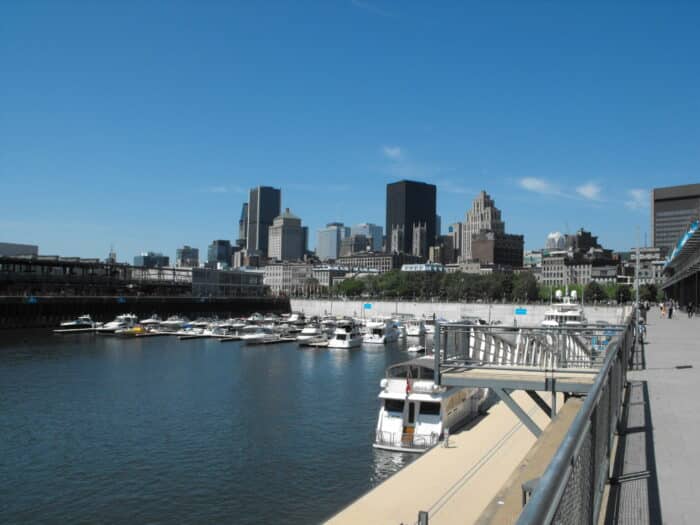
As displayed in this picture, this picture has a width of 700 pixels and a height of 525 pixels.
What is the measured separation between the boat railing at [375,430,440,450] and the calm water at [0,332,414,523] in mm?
1047

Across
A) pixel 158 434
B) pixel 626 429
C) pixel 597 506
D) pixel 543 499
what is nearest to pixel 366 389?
pixel 158 434

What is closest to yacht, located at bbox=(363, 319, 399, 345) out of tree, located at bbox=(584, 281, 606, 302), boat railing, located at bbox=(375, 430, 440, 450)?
boat railing, located at bbox=(375, 430, 440, 450)

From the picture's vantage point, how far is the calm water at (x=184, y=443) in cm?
2539

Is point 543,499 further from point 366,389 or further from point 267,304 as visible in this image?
point 267,304

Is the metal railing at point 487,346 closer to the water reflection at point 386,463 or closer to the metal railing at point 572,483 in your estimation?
the metal railing at point 572,483

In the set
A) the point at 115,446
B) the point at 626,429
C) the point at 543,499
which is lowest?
the point at 115,446

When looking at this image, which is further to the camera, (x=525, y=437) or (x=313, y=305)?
(x=313, y=305)

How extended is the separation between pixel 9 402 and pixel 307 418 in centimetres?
2096

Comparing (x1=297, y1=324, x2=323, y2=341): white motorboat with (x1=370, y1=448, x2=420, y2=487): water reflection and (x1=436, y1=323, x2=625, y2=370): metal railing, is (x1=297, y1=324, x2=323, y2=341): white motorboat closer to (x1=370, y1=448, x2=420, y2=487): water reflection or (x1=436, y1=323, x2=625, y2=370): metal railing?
(x1=370, y1=448, x2=420, y2=487): water reflection

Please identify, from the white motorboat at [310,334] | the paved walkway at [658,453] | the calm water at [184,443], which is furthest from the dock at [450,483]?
the white motorboat at [310,334]

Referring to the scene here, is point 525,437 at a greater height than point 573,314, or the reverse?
point 573,314

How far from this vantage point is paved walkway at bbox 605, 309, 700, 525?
7.39 m

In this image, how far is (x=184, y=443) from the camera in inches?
1328

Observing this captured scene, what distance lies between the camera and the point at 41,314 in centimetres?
11888
